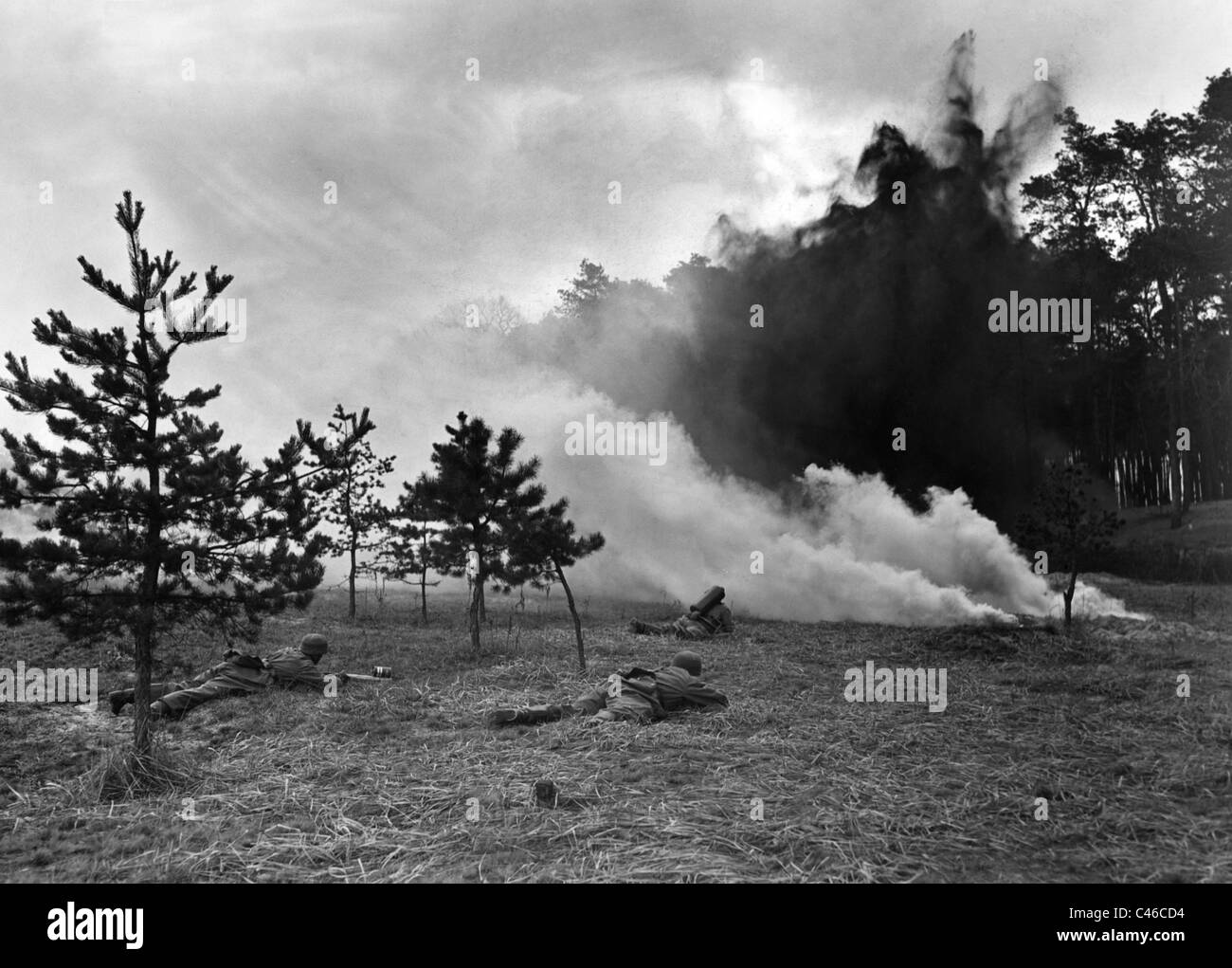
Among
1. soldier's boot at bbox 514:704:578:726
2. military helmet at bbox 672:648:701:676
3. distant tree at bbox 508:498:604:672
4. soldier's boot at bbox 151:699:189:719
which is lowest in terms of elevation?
soldier's boot at bbox 151:699:189:719

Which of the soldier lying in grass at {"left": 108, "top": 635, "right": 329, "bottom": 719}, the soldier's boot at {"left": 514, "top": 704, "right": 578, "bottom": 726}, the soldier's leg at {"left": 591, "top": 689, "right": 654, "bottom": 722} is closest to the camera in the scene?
the soldier's leg at {"left": 591, "top": 689, "right": 654, "bottom": 722}

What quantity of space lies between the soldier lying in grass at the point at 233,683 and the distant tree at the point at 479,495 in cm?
528

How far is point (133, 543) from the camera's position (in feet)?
30.8

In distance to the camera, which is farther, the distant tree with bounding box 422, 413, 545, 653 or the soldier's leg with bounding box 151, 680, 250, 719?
the distant tree with bounding box 422, 413, 545, 653

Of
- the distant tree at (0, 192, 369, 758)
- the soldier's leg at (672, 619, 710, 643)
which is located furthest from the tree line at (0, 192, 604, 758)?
the soldier's leg at (672, 619, 710, 643)

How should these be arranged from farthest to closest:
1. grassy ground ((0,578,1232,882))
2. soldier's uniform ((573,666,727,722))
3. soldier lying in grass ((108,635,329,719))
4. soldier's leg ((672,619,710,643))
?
soldier's leg ((672,619,710,643)) → soldier lying in grass ((108,635,329,719)) → soldier's uniform ((573,666,727,722)) → grassy ground ((0,578,1232,882))

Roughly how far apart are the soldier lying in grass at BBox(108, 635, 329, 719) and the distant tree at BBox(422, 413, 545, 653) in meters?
5.28

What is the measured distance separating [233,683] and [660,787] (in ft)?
32.2

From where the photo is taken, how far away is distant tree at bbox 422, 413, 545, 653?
64.5 ft

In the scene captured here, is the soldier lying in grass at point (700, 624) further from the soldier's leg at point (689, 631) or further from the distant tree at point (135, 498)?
the distant tree at point (135, 498)

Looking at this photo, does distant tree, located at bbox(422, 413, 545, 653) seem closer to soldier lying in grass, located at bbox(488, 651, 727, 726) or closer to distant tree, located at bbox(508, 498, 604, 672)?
distant tree, located at bbox(508, 498, 604, 672)

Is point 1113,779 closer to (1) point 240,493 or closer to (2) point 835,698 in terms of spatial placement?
(2) point 835,698

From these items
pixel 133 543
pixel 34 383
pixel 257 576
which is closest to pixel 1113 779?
pixel 257 576

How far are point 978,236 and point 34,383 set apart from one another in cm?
3271
